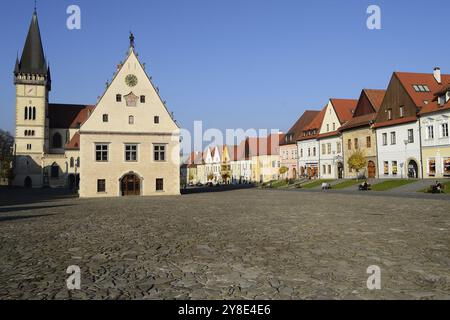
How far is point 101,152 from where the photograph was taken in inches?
1620

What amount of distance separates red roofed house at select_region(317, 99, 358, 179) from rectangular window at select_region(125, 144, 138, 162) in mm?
30437

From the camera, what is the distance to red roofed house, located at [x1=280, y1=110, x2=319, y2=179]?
72.9 m

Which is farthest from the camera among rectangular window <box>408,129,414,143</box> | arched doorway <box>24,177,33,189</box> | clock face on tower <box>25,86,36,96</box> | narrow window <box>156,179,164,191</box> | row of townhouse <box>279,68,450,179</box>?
clock face on tower <box>25,86,36,96</box>

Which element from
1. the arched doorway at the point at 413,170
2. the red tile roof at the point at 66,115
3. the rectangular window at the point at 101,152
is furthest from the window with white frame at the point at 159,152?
the red tile roof at the point at 66,115

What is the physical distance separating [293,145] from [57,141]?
2269 inches

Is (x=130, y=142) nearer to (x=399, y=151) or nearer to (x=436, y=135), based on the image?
(x=399, y=151)

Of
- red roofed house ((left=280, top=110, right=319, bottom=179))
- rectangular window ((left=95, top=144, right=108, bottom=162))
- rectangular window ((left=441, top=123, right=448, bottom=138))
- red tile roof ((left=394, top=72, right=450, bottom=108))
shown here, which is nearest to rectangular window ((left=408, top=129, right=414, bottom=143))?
red tile roof ((left=394, top=72, right=450, bottom=108))

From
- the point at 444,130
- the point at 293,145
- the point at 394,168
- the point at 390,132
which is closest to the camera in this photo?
the point at 444,130

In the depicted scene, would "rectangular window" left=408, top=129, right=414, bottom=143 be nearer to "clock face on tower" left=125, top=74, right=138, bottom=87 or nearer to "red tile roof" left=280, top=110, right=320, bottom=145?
"red tile roof" left=280, top=110, right=320, bottom=145

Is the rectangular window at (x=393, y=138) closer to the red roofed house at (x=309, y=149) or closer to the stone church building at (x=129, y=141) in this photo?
the red roofed house at (x=309, y=149)

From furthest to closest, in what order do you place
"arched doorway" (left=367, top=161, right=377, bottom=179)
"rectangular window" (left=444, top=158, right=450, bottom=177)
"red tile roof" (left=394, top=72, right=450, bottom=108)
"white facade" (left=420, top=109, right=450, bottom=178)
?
"arched doorway" (left=367, top=161, right=377, bottom=179) < "red tile roof" (left=394, top=72, right=450, bottom=108) < "white facade" (left=420, top=109, right=450, bottom=178) < "rectangular window" (left=444, top=158, right=450, bottom=177)

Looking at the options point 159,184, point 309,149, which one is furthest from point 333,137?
point 159,184
